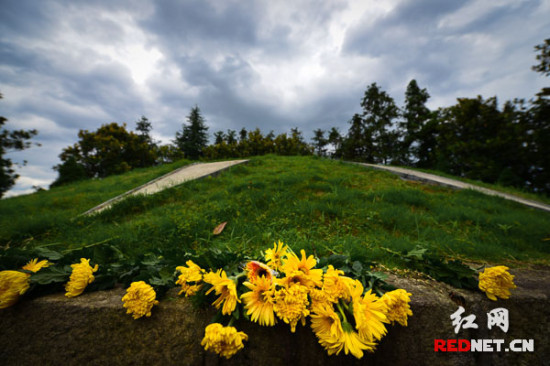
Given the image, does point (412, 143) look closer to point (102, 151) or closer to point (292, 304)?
point (292, 304)

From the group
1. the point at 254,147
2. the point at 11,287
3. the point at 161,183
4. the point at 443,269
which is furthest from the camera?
the point at 254,147

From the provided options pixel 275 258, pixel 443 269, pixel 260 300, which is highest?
pixel 275 258

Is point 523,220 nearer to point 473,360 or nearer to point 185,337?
point 473,360

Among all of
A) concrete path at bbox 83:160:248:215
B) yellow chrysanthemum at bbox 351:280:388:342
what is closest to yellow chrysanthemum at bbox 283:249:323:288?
yellow chrysanthemum at bbox 351:280:388:342

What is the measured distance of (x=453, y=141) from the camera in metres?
12.5

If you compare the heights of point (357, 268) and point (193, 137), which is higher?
point (193, 137)

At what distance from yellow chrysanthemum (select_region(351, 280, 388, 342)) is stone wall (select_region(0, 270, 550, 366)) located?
0.26 m

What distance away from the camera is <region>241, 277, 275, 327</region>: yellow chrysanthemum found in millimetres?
713

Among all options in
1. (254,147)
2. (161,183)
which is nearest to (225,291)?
(161,183)

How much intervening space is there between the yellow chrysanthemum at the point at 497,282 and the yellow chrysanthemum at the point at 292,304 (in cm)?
98

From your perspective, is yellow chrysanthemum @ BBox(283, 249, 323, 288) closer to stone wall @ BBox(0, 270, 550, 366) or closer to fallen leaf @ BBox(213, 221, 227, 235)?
stone wall @ BBox(0, 270, 550, 366)

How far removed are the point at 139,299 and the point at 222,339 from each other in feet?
1.51

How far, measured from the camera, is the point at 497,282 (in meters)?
0.94

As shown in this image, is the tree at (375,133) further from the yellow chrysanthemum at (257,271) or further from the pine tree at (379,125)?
the yellow chrysanthemum at (257,271)
